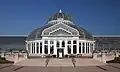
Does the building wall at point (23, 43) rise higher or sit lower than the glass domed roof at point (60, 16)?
lower

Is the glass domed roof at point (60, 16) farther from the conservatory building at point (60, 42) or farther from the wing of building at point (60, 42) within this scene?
the conservatory building at point (60, 42)

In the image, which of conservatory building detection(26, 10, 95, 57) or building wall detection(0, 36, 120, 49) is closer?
conservatory building detection(26, 10, 95, 57)

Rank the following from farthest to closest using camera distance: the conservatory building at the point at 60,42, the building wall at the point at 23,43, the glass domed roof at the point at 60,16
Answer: the building wall at the point at 23,43 < the glass domed roof at the point at 60,16 < the conservatory building at the point at 60,42

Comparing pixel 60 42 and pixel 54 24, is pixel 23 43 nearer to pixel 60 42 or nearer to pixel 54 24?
pixel 54 24

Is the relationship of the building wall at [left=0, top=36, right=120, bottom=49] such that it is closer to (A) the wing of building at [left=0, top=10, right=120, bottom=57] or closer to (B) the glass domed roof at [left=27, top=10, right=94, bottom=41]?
(B) the glass domed roof at [left=27, top=10, right=94, bottom=41]

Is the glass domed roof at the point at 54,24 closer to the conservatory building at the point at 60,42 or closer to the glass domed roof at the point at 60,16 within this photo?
the glass domed roof at the point at 60,16

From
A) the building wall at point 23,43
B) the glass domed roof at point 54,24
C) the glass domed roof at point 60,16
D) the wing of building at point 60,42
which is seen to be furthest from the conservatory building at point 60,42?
the building wall at point 23,43

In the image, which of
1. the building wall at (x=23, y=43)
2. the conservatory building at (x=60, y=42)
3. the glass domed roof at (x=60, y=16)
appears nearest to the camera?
the conservatory building at (x=60, y=42)

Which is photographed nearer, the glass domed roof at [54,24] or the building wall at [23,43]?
the glass domed roof at [54,24]

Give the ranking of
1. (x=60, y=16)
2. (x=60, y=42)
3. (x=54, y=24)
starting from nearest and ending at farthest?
(x=60, y=42)
(x=54, y=24)
(x=60, y=16)

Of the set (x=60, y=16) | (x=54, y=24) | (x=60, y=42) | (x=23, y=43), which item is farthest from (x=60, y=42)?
(x=23, y=43)

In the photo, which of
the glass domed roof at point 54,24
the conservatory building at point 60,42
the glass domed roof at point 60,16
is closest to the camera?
the conservatory building at point 60,42

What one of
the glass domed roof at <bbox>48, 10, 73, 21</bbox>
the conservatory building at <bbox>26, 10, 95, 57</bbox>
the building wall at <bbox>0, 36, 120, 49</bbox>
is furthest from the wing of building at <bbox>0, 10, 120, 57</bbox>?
the building wall at <bbox>0, 36, 120, 49</bbox>

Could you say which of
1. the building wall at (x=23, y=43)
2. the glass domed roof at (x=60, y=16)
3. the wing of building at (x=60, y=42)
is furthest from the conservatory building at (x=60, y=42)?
the building wall at (x=23, y=43)
